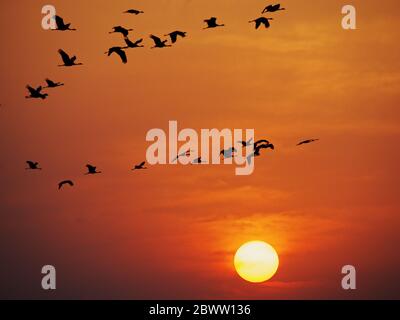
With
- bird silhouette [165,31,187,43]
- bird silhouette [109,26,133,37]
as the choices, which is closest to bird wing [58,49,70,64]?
bird silhouette [109,26,133,37]

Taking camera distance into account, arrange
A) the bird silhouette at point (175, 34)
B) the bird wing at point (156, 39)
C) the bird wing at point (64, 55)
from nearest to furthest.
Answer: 1. the bird wing at point (64, 55)
2. the bird silhouette at point (175, 34)
3. the bird wing at point (156, 39)

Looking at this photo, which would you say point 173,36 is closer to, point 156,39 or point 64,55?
point 156,39

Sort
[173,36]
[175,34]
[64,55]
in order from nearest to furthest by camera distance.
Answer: [64,55]
[175,34]
[173,36]

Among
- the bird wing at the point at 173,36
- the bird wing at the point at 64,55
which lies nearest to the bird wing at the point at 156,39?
the bird wing at the point at 173,36

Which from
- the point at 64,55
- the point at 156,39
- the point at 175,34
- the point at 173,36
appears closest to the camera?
the point at 64,55

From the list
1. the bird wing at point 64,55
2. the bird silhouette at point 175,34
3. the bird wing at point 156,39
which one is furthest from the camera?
the bird wing at point 156,39

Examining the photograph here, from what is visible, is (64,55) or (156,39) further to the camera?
(156,39)

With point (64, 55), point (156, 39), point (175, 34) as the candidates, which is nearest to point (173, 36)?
point (175, 34)

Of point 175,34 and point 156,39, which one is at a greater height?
point 156,39

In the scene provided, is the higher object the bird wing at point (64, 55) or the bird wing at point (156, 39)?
the bird wing at point (156, 39)

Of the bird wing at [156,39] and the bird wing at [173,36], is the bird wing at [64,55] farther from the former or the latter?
the bird wing at [173,36]

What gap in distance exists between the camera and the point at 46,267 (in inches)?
4894
